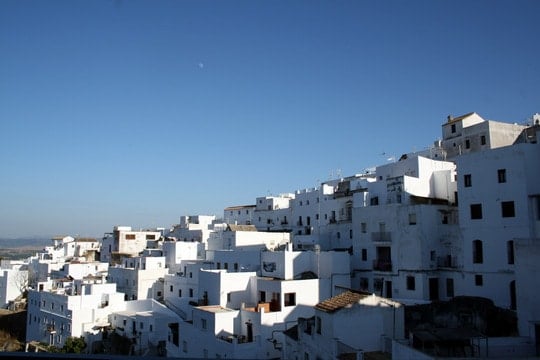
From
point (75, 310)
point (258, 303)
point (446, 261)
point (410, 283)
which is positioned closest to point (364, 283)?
point (410, 283)

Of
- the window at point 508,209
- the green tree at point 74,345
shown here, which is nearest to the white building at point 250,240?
the green tree at point 74,345

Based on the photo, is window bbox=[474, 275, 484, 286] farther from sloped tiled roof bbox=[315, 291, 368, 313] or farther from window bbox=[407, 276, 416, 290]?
sloped tiled roof bbox=[315, 291, 368, 313]

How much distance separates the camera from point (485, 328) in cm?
2400

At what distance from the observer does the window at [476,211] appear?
2765 centimetres

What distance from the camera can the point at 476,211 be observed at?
2791 cm

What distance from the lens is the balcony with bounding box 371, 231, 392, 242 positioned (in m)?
32.7

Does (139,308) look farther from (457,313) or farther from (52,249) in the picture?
(52,249)

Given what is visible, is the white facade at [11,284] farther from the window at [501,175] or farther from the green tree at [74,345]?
the window at [501,175]

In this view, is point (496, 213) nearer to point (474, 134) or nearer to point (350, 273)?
point (350, 273)

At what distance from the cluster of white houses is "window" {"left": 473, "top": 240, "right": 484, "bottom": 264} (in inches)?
3.0

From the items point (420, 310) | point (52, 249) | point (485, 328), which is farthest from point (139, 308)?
point (52, 249)

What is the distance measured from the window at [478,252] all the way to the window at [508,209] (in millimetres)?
2324

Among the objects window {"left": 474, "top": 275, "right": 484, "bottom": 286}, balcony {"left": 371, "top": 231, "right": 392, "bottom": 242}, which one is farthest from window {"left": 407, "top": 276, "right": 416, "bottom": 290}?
window {"left": 474, "top": 275, "right": 484, "bottom": 286}

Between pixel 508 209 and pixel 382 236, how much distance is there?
8.91 m
